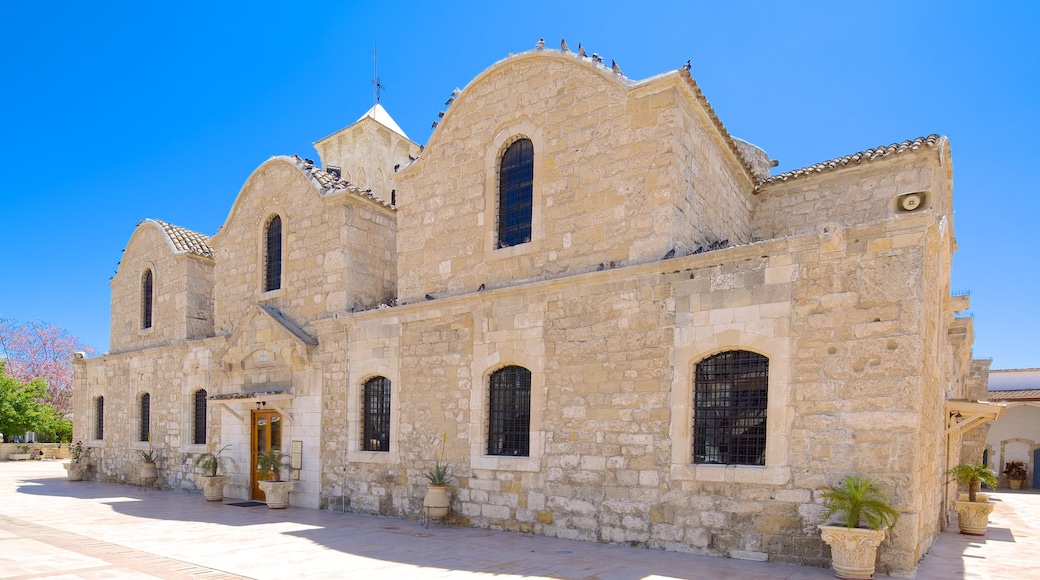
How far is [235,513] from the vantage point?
38.8ft

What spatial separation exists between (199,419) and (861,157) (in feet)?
51.7

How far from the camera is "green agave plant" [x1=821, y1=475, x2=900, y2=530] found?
20.8ft

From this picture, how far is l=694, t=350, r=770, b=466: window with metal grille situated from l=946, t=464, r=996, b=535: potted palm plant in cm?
522

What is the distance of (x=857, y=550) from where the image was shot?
247 inches

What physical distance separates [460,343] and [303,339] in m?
4.13

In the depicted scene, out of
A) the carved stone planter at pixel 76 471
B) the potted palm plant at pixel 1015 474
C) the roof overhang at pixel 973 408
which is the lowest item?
the potted palm plant at pixel 1015 474

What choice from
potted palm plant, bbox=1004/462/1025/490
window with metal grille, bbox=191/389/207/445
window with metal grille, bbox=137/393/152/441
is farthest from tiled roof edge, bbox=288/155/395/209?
potted palm plant, bbox=1004/462/1025/490

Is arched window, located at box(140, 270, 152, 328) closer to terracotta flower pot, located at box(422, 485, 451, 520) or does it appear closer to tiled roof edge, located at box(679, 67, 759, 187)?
terracotta flower pot, located at box(422, 485, 451, 520)

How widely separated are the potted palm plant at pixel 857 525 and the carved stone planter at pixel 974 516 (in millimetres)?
4897

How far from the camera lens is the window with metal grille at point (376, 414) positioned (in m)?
11.5

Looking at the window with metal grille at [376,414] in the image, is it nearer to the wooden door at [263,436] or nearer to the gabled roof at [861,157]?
the wooden door at [263,436]

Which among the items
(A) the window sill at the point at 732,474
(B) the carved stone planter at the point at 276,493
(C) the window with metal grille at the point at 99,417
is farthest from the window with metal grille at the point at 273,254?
(A) the window sill at the point at 732,474

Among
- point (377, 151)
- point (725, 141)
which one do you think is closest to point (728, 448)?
point (725, 141)

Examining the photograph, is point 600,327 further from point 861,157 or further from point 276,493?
point 276,493
